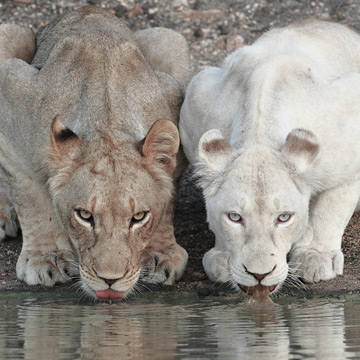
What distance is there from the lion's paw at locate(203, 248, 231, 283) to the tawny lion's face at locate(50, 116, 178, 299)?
41 cm

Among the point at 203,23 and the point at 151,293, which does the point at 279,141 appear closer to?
the point at 151,293

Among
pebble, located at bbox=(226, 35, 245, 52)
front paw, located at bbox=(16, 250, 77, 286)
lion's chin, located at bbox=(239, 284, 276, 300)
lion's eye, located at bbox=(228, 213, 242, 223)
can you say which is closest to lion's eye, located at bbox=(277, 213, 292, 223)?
lion's eye, located at bbox=(228, 213, 242, 223)

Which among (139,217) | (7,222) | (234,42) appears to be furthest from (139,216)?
(234,42)

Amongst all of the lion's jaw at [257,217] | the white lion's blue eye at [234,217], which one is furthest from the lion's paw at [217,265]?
the white lion's blue eye at [234,217]

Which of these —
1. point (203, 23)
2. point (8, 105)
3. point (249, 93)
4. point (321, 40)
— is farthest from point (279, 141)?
point (203, 23)

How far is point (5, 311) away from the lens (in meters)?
7.49

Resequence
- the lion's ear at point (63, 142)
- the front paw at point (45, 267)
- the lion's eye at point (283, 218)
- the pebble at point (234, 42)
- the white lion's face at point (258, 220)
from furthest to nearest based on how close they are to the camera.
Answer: the pebble at point (234, 42), the front paw at point (45, 267), the lion's ear at point (63, 142), the lion's eye at point (283, 218), the white lion's face at point (258, 220)

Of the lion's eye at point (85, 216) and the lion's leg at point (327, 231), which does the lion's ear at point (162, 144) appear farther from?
the lion's leg at point (327, 231)

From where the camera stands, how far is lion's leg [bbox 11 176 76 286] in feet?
27.0

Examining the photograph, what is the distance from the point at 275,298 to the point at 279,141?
91 cm

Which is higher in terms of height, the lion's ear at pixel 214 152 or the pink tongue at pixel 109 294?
the lion's ear at pixel 214 152

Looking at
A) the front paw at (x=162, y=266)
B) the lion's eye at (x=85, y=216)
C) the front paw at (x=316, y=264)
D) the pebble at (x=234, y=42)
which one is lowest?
the pebble at (x=234, y=42)

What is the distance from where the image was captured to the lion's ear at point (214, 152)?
Answer: 7402 mm

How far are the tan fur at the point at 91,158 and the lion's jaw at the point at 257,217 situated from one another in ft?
1.84
